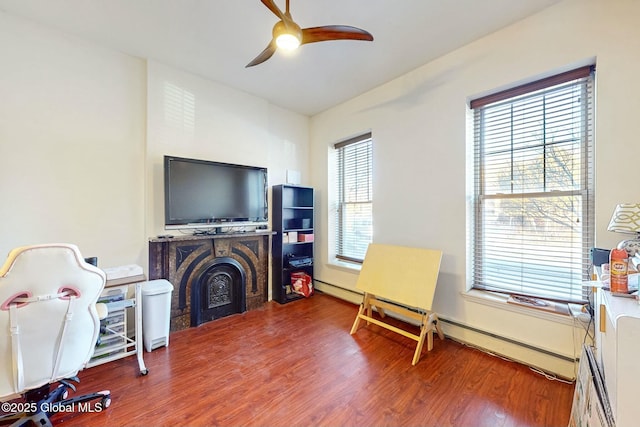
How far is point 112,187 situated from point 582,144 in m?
4.45

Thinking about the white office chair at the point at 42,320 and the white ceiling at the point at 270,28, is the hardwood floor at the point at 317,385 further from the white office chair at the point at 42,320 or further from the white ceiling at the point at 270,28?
the white ceiling at the point at 270,28

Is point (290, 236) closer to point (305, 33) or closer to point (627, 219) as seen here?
point (305, 33)

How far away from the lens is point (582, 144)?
6.62ft

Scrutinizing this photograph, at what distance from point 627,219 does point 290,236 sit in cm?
339

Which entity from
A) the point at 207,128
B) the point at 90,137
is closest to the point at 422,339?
the point at 207,128

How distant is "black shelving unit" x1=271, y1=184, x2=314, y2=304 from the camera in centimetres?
377

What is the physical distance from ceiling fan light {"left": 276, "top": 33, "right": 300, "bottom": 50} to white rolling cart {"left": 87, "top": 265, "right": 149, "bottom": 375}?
2.17 m

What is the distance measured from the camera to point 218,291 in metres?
3.19

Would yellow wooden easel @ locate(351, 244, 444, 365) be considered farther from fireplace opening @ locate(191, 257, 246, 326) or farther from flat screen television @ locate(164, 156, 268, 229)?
flat screen television @ locate(164, 156, 268, 229)

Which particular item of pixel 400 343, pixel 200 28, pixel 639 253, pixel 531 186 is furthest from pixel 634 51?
pixel 200 28

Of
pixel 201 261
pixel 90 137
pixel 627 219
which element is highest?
pixel 90 137

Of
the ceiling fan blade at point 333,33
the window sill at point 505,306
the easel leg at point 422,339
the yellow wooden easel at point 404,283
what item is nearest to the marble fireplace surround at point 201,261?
the yellow wooden easel at point 404,283

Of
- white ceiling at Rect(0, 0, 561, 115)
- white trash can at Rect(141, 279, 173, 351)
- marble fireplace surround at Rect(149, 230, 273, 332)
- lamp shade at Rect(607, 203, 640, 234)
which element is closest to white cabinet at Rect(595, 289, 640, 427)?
lamp shade at Rect(607, 203, 640, 234)

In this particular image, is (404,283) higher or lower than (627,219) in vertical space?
lower
